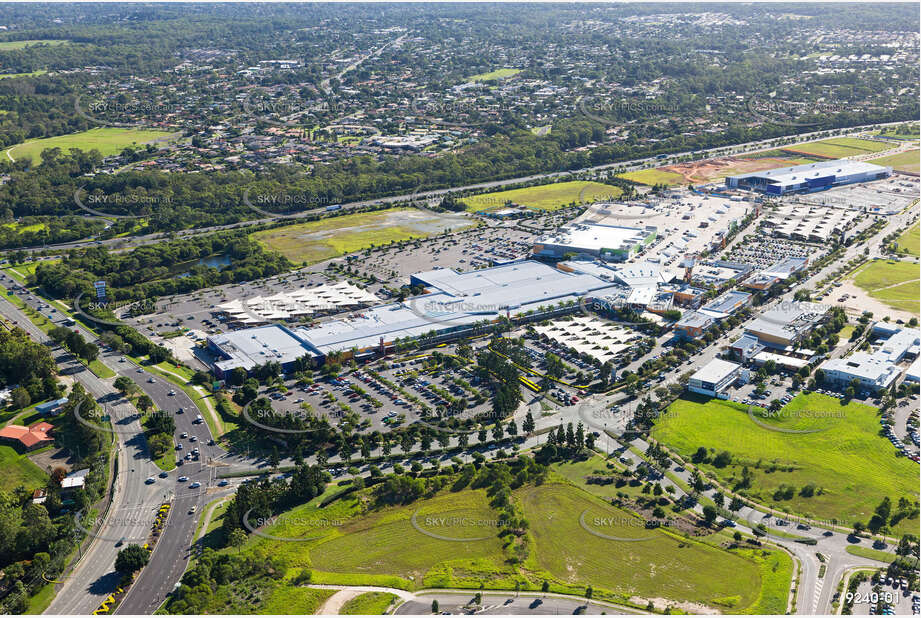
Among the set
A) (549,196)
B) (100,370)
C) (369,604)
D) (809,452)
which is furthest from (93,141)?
(809,452)

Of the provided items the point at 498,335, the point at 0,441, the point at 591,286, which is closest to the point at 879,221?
the point at 591,286

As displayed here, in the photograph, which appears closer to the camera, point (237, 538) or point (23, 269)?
point (237, 538)

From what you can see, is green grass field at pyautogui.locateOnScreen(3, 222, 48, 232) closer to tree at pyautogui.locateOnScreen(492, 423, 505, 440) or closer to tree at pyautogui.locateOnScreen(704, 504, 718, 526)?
tree at pyautogui.locateOnScreen(492, 423, 505, 440)

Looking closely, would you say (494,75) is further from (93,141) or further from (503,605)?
(503,605)

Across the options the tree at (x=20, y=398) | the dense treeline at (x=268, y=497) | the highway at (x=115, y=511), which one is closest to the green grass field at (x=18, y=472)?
the highway at (x=115, y=511)

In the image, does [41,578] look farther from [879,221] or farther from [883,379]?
[879,221]

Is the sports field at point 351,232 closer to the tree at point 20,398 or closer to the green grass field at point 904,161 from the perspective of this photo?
the tree at point 20,398
